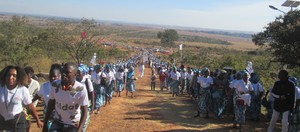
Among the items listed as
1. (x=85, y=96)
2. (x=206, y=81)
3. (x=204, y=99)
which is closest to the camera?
(x=85, y=96)

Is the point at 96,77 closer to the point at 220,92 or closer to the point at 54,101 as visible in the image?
the point at 220,92

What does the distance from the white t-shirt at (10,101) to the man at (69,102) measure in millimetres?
615

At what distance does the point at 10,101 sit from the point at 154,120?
6.84 metres

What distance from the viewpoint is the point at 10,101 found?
487 cm

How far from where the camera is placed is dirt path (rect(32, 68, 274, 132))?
10.2 metres

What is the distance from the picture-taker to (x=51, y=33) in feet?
92.2

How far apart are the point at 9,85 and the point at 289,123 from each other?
6.68 metres

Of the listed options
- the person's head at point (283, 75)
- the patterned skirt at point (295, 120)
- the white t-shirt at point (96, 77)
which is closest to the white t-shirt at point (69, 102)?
the person's head at point (283, 75)

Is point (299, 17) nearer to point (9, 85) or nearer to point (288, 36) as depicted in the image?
point (288, 36)

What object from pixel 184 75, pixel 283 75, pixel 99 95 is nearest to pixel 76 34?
pixel 184 75

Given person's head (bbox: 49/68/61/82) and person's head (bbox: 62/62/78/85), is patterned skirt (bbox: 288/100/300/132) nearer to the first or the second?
person's head (bbox: 49/68/61/82)

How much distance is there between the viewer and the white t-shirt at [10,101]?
485 centimetres

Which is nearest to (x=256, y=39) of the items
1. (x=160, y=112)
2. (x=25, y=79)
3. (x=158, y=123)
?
(x=160, y=112)

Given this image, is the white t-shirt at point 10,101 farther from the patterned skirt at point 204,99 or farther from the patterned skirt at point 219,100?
the patterned skirt at point 219,100
